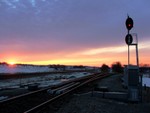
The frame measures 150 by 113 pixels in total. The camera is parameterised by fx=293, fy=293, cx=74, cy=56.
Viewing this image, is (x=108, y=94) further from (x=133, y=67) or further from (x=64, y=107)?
(x=64, y=107)

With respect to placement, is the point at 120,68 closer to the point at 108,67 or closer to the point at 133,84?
the point at 108,67

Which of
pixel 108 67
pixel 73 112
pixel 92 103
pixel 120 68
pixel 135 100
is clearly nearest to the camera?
pixel 73 112

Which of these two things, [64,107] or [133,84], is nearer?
[64,107]

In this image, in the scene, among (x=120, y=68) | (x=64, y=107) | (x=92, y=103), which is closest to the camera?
(x=64, y=107)

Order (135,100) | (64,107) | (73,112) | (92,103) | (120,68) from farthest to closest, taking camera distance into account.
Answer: (120,68), (135,100), (92,103), (64,107), (73,112)

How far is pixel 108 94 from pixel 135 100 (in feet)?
5.36

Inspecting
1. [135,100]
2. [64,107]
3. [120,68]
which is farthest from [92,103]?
[120,68]

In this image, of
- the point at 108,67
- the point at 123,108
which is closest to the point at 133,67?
the point at 123,108

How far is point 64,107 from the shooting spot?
12664mm

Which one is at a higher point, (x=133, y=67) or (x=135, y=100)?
(x=133, y=67)

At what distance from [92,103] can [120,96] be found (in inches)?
103

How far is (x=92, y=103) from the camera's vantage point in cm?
1371

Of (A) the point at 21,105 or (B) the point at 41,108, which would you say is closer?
(B) the point at 41,108

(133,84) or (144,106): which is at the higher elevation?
(133,84)
